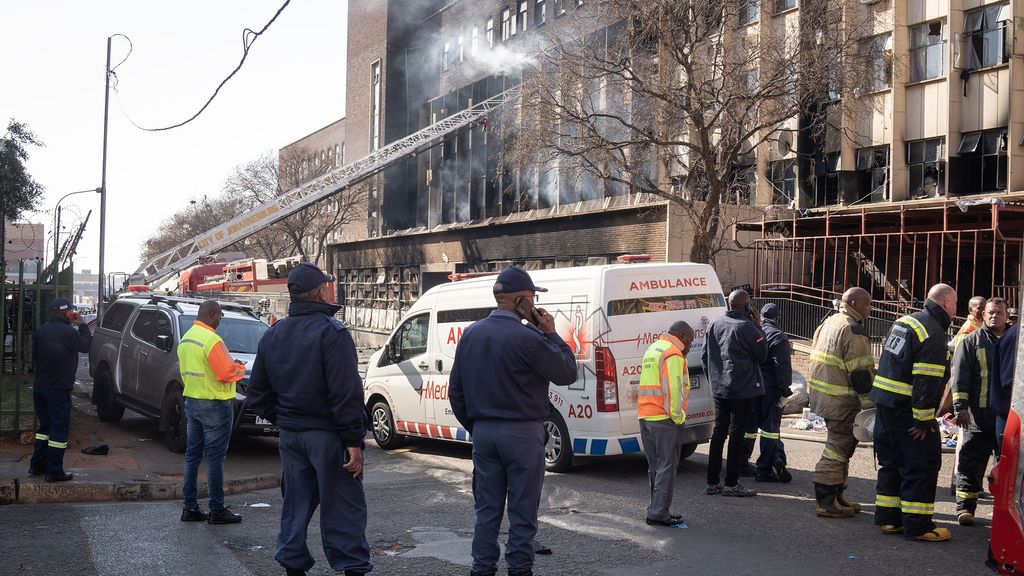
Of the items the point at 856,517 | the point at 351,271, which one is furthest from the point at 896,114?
the point at 351,271

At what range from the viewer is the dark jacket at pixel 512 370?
5.28m

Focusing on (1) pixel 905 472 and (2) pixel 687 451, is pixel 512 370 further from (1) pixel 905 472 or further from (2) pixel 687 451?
(2) pixel 687 451

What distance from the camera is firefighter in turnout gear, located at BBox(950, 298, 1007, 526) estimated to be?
24.8ft

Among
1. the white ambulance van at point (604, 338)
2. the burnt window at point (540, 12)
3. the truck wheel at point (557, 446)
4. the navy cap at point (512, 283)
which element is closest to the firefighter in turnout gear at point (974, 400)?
the white ambulance van at point (604, 338)

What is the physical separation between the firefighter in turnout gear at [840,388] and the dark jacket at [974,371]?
A: 0.73 metres

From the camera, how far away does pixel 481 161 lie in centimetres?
3809

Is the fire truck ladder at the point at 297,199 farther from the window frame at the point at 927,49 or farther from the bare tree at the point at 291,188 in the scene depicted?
the window frame at the point at 927,49

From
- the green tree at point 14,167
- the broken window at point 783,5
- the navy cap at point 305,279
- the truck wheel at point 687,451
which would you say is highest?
the broken window at point 783,5

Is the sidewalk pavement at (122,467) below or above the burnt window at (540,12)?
below

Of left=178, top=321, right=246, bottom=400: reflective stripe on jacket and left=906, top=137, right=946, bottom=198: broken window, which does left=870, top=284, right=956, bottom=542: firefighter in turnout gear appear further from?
left=906, top=137, right=946, bottom=198: broken window

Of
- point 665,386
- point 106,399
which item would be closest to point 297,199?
point 106,399

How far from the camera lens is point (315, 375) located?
520 centimetres

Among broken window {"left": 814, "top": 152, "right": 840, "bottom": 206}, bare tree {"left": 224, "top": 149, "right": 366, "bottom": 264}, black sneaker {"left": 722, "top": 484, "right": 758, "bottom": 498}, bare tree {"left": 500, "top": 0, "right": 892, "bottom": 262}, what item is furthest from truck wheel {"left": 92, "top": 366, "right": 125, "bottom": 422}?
bare tree {"left": 224, "top": 149, "right": 366, "bottom": 264}

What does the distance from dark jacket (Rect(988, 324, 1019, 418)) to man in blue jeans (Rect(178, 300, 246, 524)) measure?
5805 millimetres
